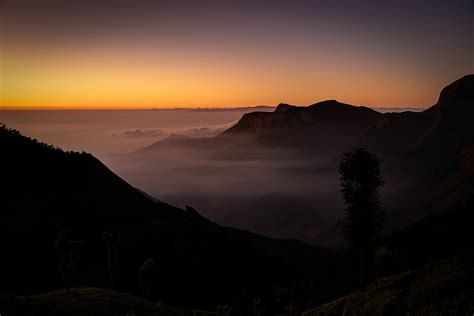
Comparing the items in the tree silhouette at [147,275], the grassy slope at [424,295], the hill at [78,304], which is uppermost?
the grassy slope at [424,295]

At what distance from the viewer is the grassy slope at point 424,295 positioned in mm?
25094

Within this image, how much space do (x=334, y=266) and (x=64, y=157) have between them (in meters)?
122

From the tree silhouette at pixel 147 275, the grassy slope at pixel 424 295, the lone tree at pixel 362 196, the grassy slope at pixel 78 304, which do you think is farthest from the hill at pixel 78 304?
the lone tree at pixel 362 196

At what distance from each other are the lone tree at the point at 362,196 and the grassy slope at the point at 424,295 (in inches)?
254

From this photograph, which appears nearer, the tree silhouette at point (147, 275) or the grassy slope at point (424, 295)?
the grassy slope at point (424, 295)

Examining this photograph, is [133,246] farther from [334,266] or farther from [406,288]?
[334,266]

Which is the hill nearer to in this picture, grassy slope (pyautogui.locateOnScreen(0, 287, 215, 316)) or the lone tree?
grassy slope (pyautogui.locateOnScreen(0, 287, 215, 316))

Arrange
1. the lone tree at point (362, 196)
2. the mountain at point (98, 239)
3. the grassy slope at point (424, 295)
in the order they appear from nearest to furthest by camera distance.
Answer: the grassy slope at point (424, 295), the lone tree at point (362, 196), the mountain at point (98, 239)

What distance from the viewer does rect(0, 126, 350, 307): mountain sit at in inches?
2655

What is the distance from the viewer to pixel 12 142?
105 meters

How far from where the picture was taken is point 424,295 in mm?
28531

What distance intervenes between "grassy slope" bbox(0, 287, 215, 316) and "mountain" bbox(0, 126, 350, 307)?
10.9 meters

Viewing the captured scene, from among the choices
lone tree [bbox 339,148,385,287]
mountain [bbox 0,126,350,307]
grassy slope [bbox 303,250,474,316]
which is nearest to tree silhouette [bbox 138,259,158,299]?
mountain [bbox 0,126,350,307]

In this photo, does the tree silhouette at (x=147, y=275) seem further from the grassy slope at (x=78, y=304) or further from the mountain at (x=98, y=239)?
the grassy slope at (x=78, y=304)
